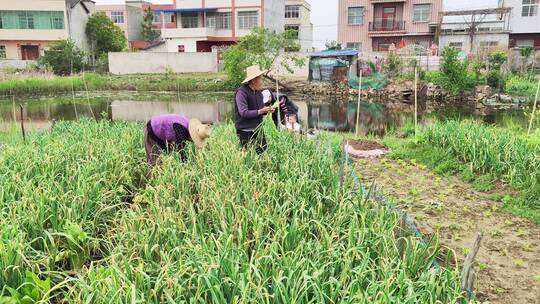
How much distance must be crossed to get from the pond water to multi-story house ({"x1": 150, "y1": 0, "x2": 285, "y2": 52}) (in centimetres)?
950

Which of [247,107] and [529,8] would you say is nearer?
[247,107]

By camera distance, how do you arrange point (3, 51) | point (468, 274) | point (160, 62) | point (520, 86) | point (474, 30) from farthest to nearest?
point (3, 51), point (160, 62), point (474, 30), point (520, 86), point (468, 274)

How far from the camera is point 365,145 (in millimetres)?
7375

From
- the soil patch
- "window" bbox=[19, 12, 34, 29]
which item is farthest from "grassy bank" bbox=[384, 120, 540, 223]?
"window" bbox=[19, 12, 34, 29]

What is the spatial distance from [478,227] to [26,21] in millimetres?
32361

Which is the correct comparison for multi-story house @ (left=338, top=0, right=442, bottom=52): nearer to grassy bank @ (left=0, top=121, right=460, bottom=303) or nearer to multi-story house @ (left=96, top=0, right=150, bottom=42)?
multi-story house @ (left=96, top=0, right=150, bottom=42)

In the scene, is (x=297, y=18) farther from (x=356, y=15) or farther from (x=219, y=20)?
(x=356, y=15)

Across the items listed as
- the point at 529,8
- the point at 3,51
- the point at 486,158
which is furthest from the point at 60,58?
the point at 529,8

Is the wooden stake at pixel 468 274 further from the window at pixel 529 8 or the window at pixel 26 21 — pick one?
the window at pixel 26 21

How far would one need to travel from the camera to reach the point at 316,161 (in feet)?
13.1

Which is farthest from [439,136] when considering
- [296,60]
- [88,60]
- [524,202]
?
[88,60]

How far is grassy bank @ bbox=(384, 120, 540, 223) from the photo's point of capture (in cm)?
Answer: 444

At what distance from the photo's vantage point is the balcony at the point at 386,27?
27.5 meters

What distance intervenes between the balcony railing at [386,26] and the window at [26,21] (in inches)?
841
